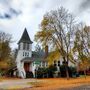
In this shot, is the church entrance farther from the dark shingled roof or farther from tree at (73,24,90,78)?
tree at (73,24,90,78)

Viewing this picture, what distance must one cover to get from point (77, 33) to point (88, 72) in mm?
15535

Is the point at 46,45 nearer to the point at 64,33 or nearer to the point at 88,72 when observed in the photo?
the point at 64,33

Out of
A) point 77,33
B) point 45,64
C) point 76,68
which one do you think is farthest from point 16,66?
point 77,33

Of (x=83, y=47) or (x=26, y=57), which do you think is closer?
(x=83, y=47)

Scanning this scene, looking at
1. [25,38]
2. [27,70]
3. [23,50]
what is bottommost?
[27,70]

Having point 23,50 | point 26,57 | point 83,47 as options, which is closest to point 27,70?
point 26,57

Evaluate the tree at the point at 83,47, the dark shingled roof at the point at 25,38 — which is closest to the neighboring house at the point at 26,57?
the dark shingled roof at the point at 25,38

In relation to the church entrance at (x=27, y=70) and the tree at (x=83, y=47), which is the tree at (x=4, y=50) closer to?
the church entrance at (x=27, y=70)

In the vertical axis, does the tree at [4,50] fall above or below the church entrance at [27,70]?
above

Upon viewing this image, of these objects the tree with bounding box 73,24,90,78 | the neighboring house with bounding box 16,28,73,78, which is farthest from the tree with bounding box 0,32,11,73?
the tree with bounding box 73,24,90,78

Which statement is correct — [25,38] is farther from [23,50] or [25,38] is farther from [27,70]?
[27,70]

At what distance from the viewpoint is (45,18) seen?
48.1 metres

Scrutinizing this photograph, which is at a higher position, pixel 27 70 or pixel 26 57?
pixel 26 57

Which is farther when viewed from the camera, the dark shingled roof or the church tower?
the dark shingled roof
